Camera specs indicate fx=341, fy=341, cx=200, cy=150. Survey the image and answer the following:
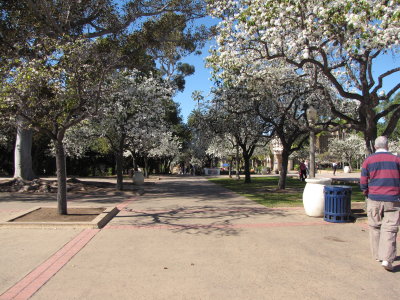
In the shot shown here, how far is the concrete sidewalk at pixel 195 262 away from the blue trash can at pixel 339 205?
25 centimetres

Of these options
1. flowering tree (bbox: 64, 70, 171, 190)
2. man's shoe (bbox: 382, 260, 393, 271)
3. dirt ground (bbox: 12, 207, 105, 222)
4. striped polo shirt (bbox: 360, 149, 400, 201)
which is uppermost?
flowering tree (bbox: 64, 70, 171, 190)

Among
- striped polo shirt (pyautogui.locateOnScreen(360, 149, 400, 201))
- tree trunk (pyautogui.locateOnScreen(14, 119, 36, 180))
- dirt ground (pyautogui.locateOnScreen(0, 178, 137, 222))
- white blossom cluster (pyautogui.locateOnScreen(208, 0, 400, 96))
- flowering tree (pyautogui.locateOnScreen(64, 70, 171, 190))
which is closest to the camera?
striped polo shirt (pyautogui.locateOnScreen(360, 149, 400, 201))

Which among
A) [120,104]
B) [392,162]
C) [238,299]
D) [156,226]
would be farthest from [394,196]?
[120,104]

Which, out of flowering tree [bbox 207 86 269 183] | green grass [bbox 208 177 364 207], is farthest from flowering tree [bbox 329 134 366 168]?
flowering tree [bbox 207 86 269 183]

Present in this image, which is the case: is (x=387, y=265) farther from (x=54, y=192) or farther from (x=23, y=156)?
(x=23, y=156)

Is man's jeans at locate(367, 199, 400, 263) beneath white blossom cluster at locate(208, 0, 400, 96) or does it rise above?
beneath

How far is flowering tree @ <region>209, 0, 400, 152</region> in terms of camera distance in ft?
21.6

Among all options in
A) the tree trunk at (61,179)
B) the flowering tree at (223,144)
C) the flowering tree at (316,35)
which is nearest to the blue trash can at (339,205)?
the flowering tree at (316,35)

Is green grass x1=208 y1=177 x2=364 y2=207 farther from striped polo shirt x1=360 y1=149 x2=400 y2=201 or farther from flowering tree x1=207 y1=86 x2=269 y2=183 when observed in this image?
striped polo shirt x1=360 y1=149 x2=400 y2=201

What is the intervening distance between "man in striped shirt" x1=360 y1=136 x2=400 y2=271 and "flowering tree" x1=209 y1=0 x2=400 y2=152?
2270 millimetres

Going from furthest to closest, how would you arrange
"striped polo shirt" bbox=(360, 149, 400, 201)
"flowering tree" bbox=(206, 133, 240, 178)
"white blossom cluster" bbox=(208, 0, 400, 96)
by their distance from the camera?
"flowering tree" bbox=(206, 133, 240, 178) → "white blossom cluster" bbox=(208, 0, 400, 96) → "striped polo shirt" bbox=(360, 149, 400, 201)

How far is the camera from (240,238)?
21.3 feet

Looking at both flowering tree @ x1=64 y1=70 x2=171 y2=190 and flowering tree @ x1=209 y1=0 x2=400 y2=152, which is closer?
flowering tree @ x1=209 y1=0 x2=400 y2=152

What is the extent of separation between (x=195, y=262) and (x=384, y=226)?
105 inches
